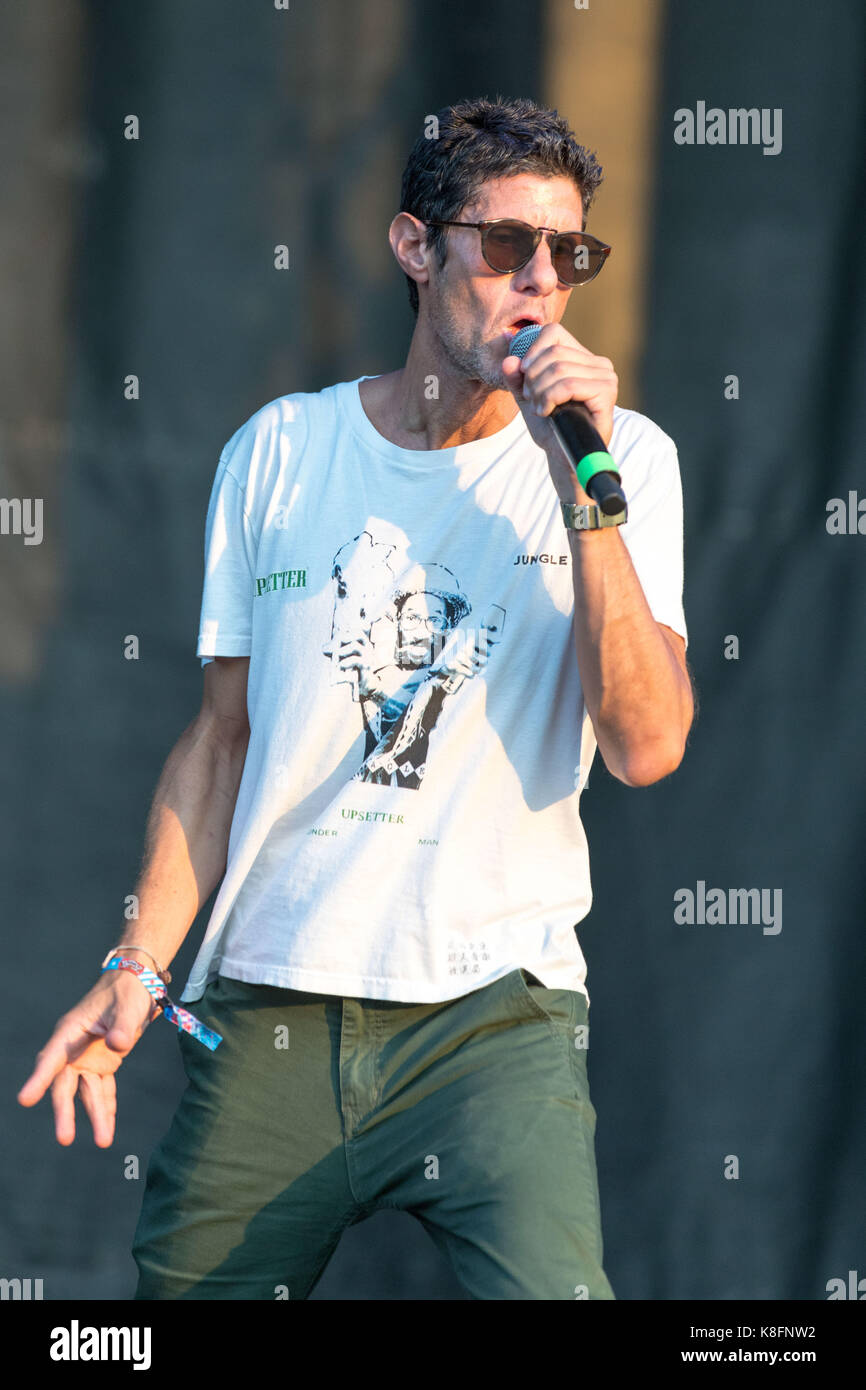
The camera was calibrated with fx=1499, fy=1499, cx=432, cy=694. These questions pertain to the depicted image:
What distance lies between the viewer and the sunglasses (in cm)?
204

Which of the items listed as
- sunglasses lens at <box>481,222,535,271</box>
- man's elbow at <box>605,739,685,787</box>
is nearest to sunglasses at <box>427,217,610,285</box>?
sunglasses lens at <box>481,222,535,271</box>

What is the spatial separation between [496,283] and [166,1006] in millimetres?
1081

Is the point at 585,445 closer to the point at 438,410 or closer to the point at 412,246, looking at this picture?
the point at 438,410

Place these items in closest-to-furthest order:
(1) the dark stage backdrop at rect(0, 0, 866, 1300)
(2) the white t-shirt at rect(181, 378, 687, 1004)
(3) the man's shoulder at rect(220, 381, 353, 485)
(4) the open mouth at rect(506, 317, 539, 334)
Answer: (2) the white t-shirt at rect(181, 378, 687, 1004) → (4) the open mouth at rect(506, 317, 539, 334) → (3) the man's shoulder at rect(220, 381, 353, 485) → (1) the dark stage backdrop at rect(0, 0, 866, 1300)

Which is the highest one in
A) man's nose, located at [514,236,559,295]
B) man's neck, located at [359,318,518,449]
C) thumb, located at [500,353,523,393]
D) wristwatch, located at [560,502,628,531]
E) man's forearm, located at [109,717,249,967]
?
man's nose, located at [514,236,559,295]

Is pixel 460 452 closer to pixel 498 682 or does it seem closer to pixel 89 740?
pixel 498 682

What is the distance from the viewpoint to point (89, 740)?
302cm

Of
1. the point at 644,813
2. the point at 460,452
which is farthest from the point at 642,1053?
the point at 460,452

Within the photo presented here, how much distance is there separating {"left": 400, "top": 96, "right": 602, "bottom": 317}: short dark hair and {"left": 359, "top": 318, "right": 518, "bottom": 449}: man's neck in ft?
0.57

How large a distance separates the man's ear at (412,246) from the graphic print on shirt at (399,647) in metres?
0.46

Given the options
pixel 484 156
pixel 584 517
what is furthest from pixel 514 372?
pixel 484 156

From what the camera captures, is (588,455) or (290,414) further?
(290,414)

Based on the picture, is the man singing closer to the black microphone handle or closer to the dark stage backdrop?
the black microphone handle

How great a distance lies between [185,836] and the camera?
7.17 ft
